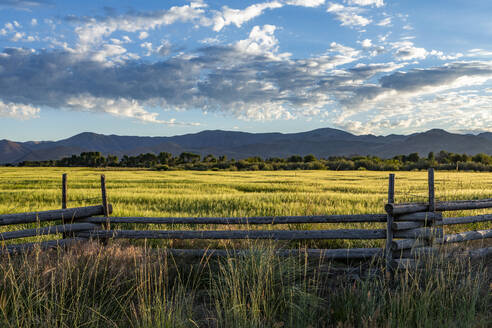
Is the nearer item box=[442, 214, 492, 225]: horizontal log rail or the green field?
the green field

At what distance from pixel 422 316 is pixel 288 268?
1.72 metres

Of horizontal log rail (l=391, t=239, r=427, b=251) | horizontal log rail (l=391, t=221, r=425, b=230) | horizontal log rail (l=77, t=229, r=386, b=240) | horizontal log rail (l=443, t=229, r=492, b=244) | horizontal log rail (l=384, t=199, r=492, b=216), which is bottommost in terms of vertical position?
horizontal log rail (l=443, t=229, r=492, b=244)

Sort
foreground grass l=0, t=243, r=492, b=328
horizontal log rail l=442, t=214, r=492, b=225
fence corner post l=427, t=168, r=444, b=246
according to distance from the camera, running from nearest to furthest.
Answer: foreground grass l=0, t=243, r=492, b=328 → fence corner post l=427, t=168, r=444, b=246 → horizontal log rail l=442, t=214, r=492, b=225

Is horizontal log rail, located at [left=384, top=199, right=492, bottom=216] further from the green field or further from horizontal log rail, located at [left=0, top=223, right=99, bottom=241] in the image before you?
horizontal log rail, located at [left=0, top=223, right=99, bottom=241]

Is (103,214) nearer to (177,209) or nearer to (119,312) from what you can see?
(119,312)

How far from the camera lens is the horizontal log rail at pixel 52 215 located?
633 centimetres

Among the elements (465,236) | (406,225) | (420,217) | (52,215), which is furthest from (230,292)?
(465,236)

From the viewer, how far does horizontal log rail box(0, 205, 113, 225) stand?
6328mm

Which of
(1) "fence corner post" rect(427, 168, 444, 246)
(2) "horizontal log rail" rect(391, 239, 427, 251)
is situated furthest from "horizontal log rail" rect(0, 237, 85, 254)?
(1) "fence corner post" rect(427, 168, 444, 246)

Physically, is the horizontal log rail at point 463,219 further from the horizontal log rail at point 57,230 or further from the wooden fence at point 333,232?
the horizontal log rail at point 57,230

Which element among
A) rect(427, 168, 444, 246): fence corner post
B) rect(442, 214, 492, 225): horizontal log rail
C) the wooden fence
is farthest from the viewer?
rect(442, 214, 492, 225): horizontal log rail

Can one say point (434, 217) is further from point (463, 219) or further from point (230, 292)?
point (230, 292)

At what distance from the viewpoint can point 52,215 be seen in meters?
6.89

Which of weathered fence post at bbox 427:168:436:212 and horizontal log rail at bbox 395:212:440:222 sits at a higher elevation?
weathered fence post at bbox 427:168:436:212
